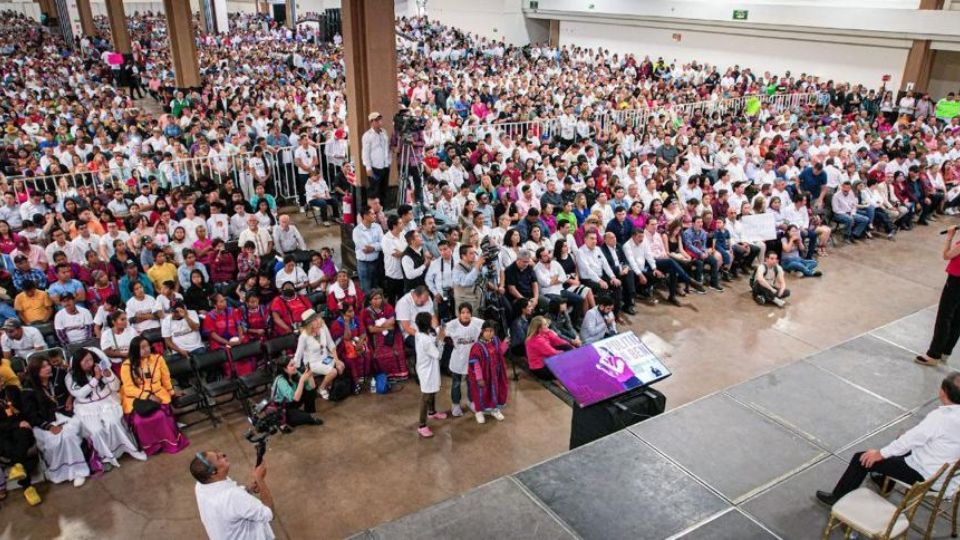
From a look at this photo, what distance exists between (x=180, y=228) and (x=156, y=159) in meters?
3.57

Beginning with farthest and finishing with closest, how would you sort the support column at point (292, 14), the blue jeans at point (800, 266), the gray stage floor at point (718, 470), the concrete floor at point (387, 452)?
the support column at point (292, 14) < the blue jeans at point (800, 266) < the concrete floor at point (387, 452) < the gray stage floor at point (718, 470)

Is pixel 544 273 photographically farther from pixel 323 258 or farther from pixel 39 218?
pixel 39 218

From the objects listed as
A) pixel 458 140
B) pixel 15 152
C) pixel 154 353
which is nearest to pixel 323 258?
pixel 154 353

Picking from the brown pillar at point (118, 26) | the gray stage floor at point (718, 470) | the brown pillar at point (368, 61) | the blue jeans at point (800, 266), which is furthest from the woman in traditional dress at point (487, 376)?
the brown pillar at point (118, 26)

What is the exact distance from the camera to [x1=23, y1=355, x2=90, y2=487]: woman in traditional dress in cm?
565

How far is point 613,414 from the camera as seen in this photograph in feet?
17.6

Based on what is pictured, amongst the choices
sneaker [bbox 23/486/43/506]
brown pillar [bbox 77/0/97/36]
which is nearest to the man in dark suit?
sneaker [bbox 23/486/43/506]

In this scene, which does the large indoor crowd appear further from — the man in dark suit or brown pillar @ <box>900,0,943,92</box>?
brown pillar @ <box>900,0,943,92</box>

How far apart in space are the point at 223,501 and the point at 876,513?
12.7 feet

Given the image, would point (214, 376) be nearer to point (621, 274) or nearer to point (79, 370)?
point (79, 370)

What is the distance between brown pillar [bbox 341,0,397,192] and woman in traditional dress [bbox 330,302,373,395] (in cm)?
328

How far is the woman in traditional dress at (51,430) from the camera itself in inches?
222

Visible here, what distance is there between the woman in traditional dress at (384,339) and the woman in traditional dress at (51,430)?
2880 millimetres

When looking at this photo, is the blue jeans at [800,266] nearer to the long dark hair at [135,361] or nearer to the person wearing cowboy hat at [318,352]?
the person wearing cowboy hat at [318,352]
